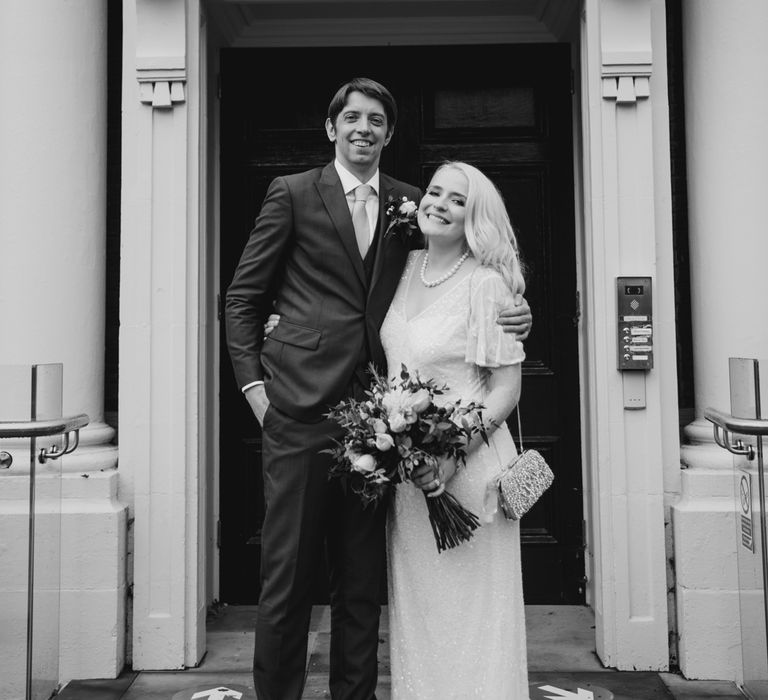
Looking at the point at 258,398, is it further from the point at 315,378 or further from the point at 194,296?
the point at 194,296

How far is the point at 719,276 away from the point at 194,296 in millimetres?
2638

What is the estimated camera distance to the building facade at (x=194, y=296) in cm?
392

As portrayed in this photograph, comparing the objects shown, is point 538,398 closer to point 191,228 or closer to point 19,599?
point 191,228

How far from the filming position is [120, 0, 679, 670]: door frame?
13.0 ft

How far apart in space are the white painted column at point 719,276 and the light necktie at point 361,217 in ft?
6.50

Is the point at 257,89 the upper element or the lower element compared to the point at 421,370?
upper

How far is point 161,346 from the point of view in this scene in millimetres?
4035

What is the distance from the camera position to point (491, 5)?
15.3ft

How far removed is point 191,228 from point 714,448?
283cm

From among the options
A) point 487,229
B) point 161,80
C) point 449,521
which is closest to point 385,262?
point 487,229

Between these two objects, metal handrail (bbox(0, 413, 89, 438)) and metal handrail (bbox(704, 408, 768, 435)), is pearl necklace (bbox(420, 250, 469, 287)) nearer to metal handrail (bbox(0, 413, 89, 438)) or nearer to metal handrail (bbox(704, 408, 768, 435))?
metal handrail (bbox(704, 408, 768, 435))

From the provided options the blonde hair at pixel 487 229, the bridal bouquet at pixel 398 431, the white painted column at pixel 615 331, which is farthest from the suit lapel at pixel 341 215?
the white painted column at pixel 615 331

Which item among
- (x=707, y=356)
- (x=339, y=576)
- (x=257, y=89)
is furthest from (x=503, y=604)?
(x=257, y=89)

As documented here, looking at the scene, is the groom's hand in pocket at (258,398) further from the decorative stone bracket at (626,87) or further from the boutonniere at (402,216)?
the decorative stone bracket at (626,87)
